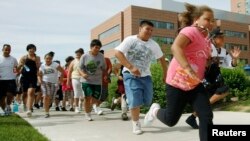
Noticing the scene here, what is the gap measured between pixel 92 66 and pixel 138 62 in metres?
2.42

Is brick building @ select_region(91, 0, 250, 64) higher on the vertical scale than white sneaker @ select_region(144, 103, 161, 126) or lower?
higher

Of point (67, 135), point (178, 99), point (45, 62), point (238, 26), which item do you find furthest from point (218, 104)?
point (238, 26)

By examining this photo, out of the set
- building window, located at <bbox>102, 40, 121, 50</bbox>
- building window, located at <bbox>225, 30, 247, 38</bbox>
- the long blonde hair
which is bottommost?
the long blonde hair

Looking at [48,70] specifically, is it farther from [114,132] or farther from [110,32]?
[110,32]

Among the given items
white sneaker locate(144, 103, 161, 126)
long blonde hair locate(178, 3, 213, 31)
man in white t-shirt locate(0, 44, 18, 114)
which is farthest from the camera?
man in white t-shirt locate(0, 44, 18, 114)

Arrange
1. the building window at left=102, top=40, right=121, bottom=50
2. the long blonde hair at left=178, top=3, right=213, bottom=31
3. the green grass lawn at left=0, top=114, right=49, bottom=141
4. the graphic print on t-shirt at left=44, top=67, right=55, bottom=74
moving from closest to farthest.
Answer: the long blonde hair at left=178, top=3, right=213, bottom=31 < the green grass lawn at left=0, top=114, right=49, bottom=141 < the graphic print on t-shirt at left=44, top=67, right=55, bottom=74 < the building window at left=102, top=40, right=121, bottom=50

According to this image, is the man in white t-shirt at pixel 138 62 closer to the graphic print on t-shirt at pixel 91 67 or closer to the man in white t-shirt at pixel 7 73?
the graphic print on t-shirt at pixel 91 67

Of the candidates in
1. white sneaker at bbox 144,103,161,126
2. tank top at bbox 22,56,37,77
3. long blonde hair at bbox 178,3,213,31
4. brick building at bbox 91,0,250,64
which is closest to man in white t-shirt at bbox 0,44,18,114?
tank top at bbox 22,56,37,77

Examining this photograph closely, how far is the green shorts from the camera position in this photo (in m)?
9.43

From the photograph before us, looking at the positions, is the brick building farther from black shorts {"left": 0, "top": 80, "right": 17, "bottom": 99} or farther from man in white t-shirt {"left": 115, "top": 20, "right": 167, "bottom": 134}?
man in white t-shirt {"left": 115, "top": 20, "right": 167, "bottom": 134}

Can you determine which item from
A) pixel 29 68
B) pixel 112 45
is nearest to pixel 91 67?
pixel 29 68

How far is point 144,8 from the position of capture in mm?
82938

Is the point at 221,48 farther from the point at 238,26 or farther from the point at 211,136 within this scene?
the point at 238,26

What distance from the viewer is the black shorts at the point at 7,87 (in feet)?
37.9
